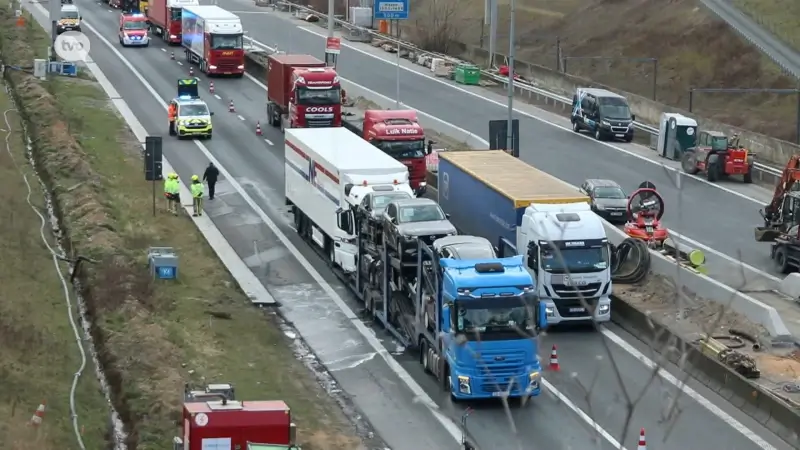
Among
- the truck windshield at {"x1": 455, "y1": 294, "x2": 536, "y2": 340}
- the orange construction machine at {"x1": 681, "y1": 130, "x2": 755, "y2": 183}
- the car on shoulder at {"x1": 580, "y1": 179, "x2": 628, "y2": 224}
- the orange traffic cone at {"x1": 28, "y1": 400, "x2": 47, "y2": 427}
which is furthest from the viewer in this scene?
the orange construction machine at {"x1": 681, "y1": 130, "x2": 755, "y2": 183}

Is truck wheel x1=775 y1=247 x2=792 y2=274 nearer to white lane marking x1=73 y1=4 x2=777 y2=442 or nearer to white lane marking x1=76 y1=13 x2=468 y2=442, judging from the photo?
white lane marking x1=73 y1=4 x2=777 y2=442

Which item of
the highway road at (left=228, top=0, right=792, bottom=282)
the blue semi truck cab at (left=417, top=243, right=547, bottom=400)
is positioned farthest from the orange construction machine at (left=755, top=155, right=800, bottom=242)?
the blue semi truck cab at (left=417, top=243, right=547, bottom=400)

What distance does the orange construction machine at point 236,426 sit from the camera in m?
20.9

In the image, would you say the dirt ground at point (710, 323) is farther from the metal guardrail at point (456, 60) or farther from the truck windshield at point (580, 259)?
the metal guardrail at point (456, 60)

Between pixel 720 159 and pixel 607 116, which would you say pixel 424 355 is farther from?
pixel 607 116

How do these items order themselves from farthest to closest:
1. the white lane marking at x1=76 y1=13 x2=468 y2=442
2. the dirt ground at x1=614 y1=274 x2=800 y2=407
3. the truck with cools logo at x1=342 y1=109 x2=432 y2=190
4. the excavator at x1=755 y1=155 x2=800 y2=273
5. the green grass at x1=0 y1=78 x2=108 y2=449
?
the truck with cools logo at x1=342 y1=109 x2=432 y2=190, the excavator at x1=755 y1=155 x2=800 y2=273, the dirt ground at x1=614 y1=274 x2=800 y2=407, the white lane marking at x1=76 y1=13 x2=468 y2=442, the green grass at x1=0 y1=78 x2=108 y2=449

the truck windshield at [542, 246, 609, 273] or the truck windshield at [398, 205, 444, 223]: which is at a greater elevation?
the truck windshield at [398, 205, 444, 223]

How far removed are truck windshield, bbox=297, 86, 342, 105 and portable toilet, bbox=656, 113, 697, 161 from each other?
13421 mm

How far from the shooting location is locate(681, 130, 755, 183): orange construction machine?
51500mm

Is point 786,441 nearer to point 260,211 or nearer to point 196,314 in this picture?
point 196,314

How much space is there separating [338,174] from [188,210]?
10379mm

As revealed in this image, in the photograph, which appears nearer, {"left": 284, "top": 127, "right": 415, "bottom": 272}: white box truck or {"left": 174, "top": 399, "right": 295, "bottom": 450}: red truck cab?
{"left": 174, "top": 399, "right": 295, "bottom": 450}: red truck cab

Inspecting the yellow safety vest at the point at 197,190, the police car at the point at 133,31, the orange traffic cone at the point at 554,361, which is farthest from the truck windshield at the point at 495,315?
the police car at the point at 133,31

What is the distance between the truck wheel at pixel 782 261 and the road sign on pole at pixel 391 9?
39454mm
